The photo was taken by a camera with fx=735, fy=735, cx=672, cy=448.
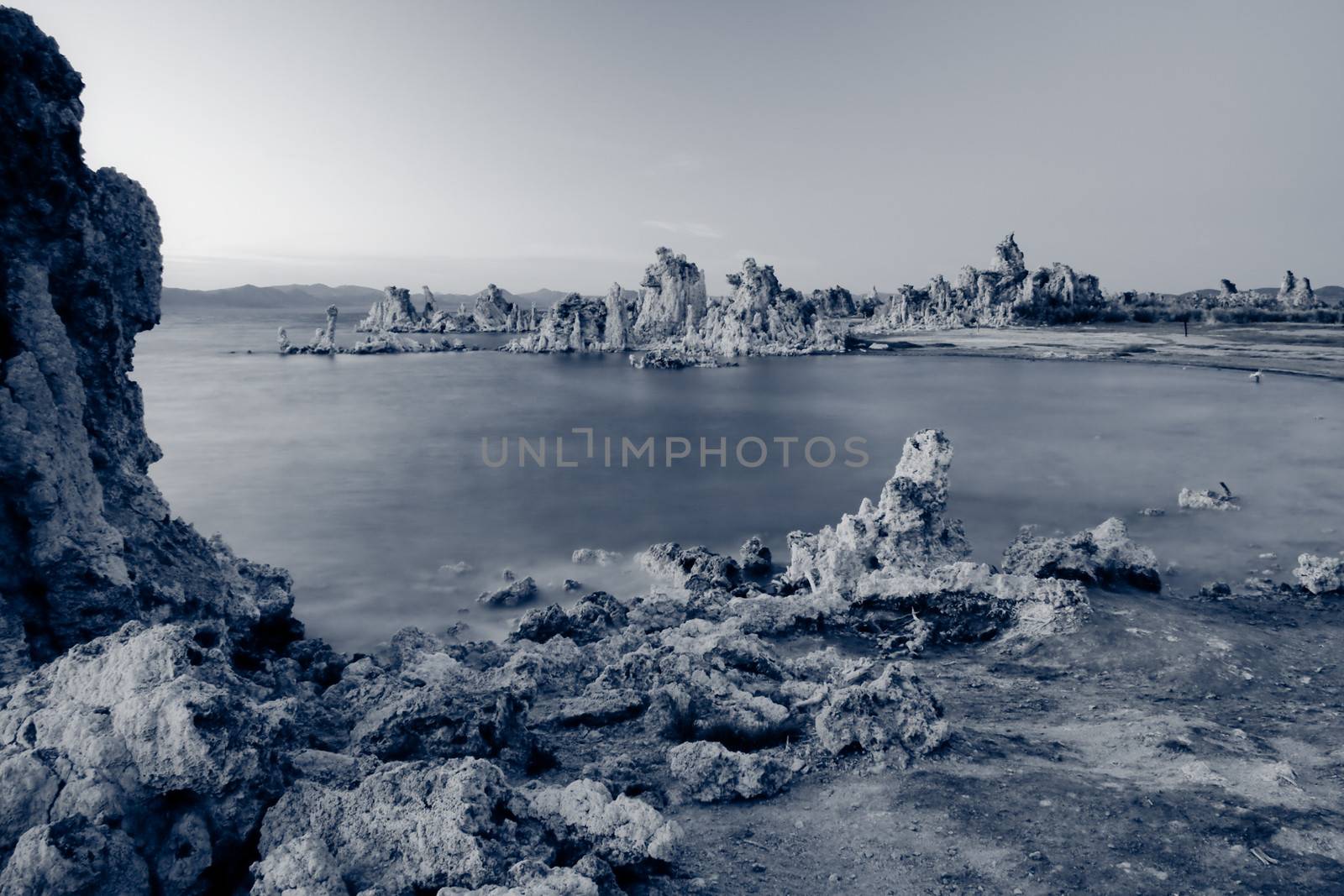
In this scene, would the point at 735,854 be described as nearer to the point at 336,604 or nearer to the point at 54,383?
the point at 54,383

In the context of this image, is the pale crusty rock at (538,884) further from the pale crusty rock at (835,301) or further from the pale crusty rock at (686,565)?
the pale crusty rock at (835,301)

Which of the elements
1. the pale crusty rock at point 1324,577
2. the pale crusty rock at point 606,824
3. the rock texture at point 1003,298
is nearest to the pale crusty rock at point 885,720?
the pale crusty rock at point 606,824

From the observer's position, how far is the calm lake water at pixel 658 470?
538 inches

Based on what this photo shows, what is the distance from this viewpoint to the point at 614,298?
2881 inches

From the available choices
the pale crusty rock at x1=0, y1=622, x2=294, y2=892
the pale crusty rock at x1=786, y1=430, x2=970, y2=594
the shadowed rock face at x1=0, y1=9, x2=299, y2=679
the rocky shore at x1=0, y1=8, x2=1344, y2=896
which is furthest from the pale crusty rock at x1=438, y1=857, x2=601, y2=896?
the pale crusty rock at x1=786, y1=430, x2=970, y2=594

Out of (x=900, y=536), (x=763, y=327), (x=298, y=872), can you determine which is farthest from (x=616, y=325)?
(x=298, y=872)

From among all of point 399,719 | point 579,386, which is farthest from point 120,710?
point 579,386

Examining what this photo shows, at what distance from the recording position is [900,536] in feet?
31.7

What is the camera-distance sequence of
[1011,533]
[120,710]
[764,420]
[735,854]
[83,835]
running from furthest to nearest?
1. [764,420]
2. [1011,533]
3. [735,854]
4. [120,710]
5. [83,835]

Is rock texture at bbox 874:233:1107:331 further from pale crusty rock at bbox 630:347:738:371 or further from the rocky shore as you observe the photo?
the rocky shore

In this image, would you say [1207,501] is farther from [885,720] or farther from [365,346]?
[365,346]

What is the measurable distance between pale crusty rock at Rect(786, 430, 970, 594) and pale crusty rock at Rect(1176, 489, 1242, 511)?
10.1 m

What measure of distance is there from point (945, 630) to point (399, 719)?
Result: 6.15 metres

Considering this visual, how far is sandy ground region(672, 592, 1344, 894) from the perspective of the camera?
150 inches
